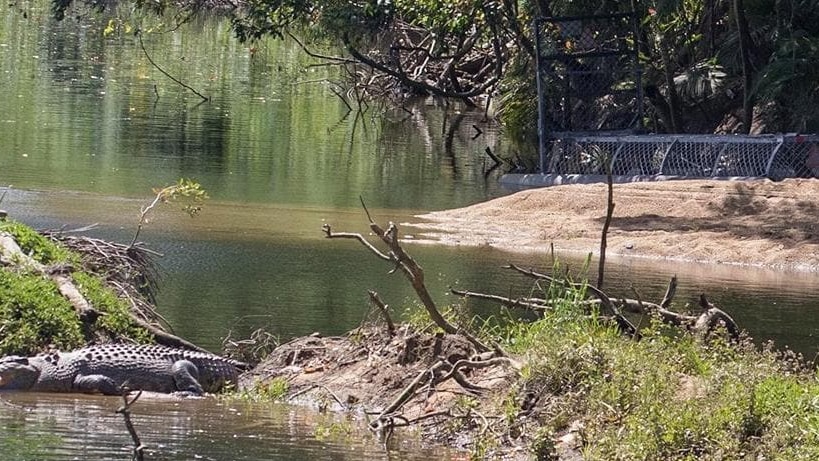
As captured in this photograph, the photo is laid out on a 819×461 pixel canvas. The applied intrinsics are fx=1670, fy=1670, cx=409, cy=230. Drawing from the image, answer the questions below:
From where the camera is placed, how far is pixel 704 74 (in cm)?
2994

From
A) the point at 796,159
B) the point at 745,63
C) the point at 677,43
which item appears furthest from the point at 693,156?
the point at 677,43

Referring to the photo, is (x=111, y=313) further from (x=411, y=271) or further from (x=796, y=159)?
(x=796, y=159)

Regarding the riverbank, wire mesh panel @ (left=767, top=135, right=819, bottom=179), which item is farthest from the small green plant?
wire mesh panel @ (left=767, top=135, right=819, bottom=179)

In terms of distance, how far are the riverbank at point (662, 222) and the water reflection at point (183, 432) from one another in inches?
399

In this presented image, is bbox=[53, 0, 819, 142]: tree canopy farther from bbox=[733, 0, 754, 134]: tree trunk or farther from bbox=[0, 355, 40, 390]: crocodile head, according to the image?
bbox=[0, 355, 40, 390]: crocodile head

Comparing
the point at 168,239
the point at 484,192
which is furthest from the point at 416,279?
the point at 484,192

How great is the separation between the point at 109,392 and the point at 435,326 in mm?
2339

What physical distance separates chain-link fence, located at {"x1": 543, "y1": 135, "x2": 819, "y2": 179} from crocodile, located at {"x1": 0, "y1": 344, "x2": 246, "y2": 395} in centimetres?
1302

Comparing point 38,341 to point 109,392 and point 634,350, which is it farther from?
point 634,350

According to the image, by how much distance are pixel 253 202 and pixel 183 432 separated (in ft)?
46.6

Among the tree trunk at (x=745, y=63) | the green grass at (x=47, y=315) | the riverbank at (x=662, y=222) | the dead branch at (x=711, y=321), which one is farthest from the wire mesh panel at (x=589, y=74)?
the dead branch at (x=711, y=321)

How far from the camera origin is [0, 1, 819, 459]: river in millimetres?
10797

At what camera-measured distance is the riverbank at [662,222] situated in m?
21.1

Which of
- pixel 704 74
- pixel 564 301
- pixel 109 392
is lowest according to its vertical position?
pixel 109 392
